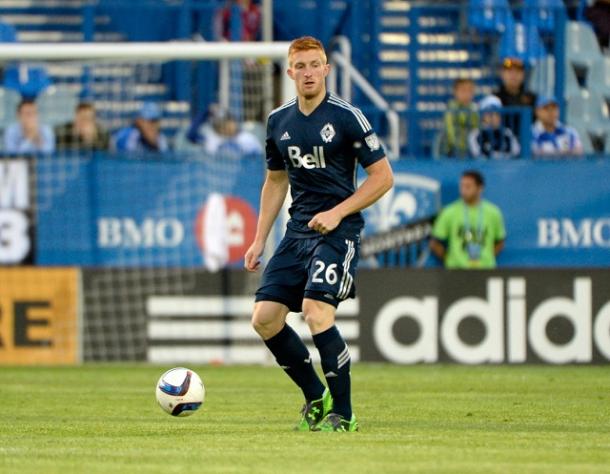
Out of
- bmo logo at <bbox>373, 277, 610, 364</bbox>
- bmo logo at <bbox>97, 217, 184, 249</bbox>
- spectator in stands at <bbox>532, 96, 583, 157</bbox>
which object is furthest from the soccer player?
spectator in stands at <bbox>532, 96, 583, 157</bbox>

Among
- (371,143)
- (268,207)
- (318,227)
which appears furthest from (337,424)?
(371,143)

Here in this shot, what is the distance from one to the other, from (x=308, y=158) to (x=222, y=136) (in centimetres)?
992

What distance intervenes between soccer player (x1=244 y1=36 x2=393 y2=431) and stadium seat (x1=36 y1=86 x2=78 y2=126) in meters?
10.4

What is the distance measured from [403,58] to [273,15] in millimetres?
1867

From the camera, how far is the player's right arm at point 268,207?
384 inches

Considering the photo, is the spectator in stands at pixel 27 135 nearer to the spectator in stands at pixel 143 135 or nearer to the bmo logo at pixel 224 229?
the spectator in stands at pixel 143 135

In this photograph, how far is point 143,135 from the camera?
19281 mm

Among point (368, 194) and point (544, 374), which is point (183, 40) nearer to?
point (544, 374)

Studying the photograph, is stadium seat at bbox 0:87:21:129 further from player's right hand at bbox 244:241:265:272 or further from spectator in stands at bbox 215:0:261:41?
player's right hand at bbox 244:241:265:272

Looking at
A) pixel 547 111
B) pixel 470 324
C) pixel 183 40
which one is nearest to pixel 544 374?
pixel 470 324

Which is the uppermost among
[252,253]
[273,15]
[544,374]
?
[273,15]

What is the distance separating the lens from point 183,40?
66.8 ft

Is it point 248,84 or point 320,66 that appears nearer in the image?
point 320,66

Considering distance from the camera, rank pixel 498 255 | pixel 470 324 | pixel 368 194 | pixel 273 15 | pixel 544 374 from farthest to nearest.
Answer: pixel 273 15
pixel 498 255
pixel 470 324
pixel 544 374
pixel 368 194
